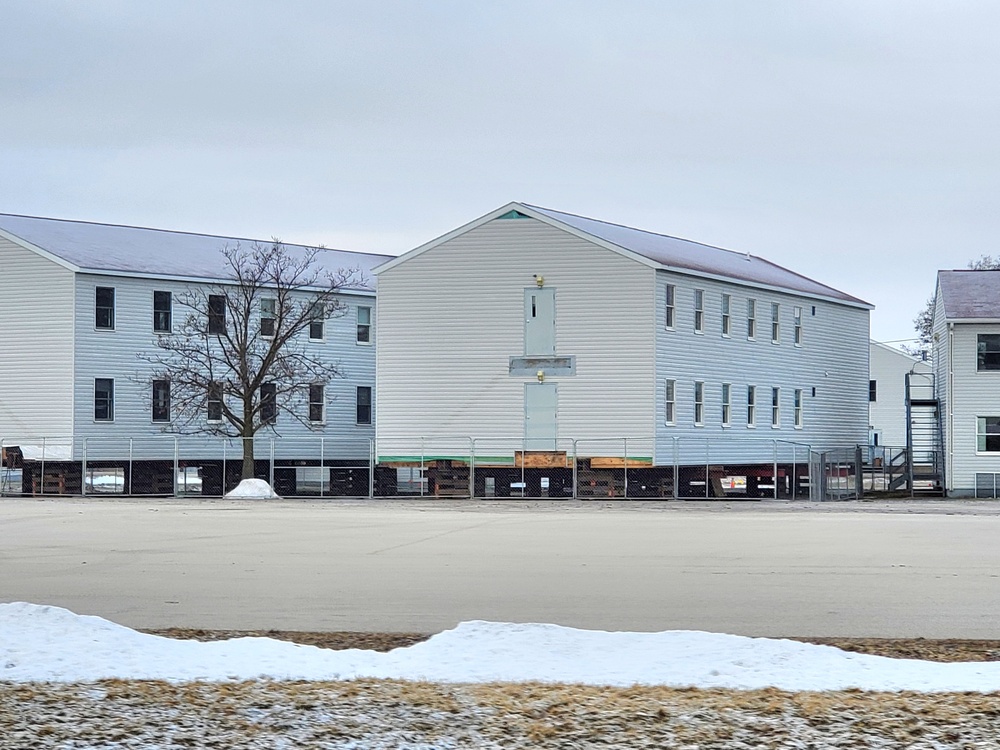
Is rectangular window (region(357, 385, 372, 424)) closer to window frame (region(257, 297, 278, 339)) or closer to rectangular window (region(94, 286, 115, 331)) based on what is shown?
window frame (region(257, 297, 278, 339))

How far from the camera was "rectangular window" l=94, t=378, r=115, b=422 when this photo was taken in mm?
54688

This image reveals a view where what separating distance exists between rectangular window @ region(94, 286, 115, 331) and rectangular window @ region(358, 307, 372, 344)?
36.0ft

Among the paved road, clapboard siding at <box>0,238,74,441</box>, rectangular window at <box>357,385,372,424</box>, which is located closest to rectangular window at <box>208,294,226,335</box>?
clapboard siding at <box>0,238,74,441</box>

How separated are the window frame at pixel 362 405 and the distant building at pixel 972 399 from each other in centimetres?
2259

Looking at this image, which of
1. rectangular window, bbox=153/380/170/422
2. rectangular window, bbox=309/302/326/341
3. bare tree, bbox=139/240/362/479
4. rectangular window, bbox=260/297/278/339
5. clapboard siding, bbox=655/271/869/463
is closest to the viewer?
clapboard siding, bbox=655/271/869/463

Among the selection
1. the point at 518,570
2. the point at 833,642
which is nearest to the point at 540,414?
the point at 518,570

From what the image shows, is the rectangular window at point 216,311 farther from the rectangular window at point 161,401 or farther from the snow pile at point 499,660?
the snow pile at point 499,660

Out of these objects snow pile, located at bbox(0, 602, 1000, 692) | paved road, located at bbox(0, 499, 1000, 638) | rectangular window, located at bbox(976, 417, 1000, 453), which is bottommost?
paved road, located at bbox(0, 499, 1000, 638)

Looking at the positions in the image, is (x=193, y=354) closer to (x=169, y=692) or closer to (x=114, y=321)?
(x=114, y=321)

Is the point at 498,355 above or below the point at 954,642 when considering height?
above

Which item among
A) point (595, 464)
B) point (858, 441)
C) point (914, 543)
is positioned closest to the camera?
point (914, 543)

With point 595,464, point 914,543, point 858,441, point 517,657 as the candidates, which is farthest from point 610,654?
point 858,441

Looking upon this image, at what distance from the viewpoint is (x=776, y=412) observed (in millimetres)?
57812

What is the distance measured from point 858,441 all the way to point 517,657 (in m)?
56.0
